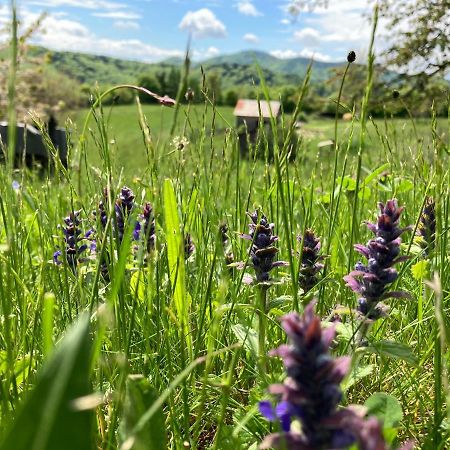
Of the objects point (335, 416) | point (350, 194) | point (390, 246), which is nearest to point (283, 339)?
point (390, 246)

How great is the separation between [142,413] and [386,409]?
1.45ft

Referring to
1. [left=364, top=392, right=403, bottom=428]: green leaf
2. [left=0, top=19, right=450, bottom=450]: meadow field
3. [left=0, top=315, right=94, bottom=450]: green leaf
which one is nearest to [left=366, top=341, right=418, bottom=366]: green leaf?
[left=0, top=19, right=450, bottom=450]: meadow field

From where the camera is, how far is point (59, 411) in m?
0.53

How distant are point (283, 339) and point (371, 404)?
52 cm

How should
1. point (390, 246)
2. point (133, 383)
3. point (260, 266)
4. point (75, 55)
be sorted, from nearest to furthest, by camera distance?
point (133, 383), point (390, 246), point (260, 266), point (75, 55)

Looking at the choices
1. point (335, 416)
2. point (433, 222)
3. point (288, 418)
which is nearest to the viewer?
point (335, 416)

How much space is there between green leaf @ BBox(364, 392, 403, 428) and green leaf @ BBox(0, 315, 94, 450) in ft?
1.84

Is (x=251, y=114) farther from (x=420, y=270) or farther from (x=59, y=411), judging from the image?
(x=59, y=411)

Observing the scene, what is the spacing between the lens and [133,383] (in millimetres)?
845

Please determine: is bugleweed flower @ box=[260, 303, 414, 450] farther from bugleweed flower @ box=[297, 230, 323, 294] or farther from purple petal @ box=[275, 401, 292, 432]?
bugleweed flower @ box=[297, 230, 323, 294]

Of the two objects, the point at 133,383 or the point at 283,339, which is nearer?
the point at 133,383

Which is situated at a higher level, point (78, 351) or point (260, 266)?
point (78, 351)

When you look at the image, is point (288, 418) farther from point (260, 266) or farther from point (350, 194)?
point (350, 194)

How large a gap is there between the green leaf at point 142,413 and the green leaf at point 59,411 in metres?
0.23
